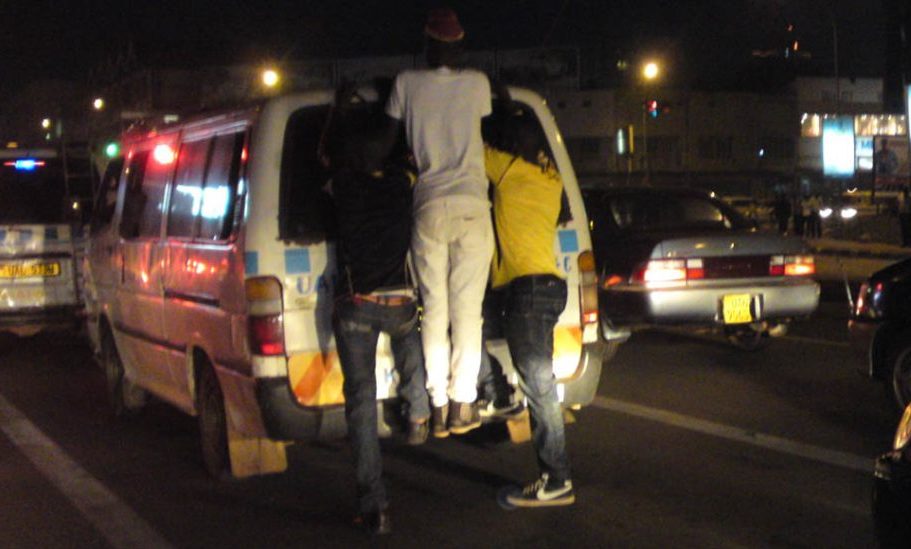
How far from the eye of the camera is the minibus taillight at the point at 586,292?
6.91m

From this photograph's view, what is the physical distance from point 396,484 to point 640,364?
4.75 meters

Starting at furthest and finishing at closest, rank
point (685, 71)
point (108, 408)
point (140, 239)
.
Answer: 1. point (685, 71)
2. point (108, 408)
3. point (140, 239)

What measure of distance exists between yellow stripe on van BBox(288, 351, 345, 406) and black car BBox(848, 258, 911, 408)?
13.4ft

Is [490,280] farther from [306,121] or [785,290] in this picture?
[785,290]

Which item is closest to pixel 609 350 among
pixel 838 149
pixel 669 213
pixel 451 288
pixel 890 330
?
pixel 669 213

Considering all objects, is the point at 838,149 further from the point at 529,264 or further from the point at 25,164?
the point at 529,264

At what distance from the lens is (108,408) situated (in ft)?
34.1

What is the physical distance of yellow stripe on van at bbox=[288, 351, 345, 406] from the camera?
626 centimetres

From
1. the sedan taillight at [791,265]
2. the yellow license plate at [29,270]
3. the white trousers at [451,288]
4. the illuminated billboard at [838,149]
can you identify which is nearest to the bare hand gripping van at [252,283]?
the white trousers at [451,288]

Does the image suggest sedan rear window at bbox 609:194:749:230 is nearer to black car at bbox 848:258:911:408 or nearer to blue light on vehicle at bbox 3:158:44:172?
black car at bbox 848:258:911:408

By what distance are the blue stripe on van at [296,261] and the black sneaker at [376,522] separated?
123 centimetres

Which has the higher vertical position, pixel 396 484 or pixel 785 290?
pixel 785 290

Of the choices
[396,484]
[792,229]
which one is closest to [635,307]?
[396,484]

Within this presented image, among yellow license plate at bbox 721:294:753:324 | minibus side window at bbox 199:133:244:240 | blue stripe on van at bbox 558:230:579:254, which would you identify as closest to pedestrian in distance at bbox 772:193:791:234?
yellow license plate at bbox 721:294:753:324
